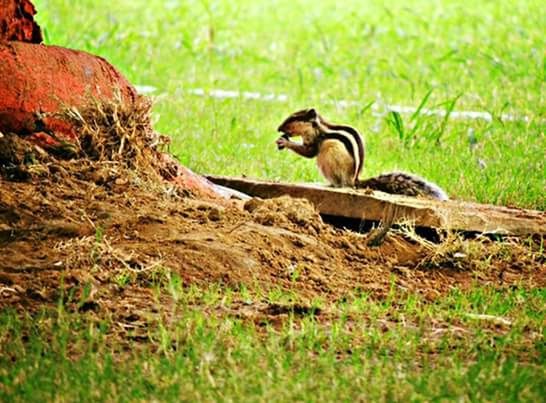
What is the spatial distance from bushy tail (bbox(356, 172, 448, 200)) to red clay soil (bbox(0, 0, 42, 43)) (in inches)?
93.0

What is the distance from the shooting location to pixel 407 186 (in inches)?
317

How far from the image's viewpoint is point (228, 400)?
4.31m

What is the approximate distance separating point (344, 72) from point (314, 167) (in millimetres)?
3888

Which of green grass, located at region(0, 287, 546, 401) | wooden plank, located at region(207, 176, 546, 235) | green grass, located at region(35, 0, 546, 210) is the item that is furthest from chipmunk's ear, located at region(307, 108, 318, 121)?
→ green grass, located at region(0, 287, 546, 401)

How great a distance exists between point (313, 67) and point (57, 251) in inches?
328

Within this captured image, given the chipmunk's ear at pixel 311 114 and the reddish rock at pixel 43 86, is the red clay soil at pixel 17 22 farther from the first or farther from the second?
the chipmunk's ear at pixel 311 114

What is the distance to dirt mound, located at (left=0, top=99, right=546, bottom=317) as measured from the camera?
5719 millimetres

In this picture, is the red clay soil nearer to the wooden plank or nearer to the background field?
the wooden plank

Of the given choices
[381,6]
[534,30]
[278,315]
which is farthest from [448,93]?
[278,315]

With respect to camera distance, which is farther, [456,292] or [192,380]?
[456,292]

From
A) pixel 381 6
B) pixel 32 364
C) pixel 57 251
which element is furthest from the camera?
pixel 381 6

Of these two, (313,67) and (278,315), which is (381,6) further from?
(278,315)

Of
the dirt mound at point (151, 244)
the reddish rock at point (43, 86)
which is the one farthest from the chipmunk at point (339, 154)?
the reddish rock at point (43, 86)

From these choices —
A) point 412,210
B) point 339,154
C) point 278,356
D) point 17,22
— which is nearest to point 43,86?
point 17,22
